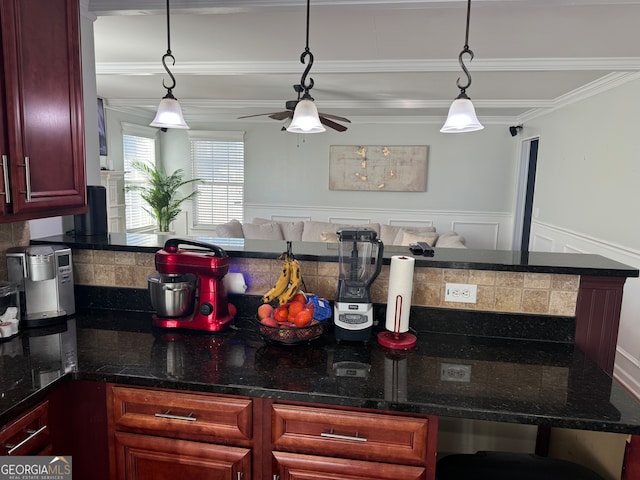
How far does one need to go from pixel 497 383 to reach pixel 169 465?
1.02 m

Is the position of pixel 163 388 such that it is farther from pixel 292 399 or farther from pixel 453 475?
pixel 453 475

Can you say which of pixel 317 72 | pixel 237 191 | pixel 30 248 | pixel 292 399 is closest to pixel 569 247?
pixel 317 72

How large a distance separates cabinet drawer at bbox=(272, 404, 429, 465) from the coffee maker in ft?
3.48

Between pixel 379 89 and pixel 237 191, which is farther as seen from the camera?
pixel 237 191

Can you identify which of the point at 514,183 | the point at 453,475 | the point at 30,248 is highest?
the point at 514,183

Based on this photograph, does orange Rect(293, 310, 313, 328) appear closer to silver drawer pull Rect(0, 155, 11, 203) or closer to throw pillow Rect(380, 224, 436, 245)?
silver drawer pull Rect(0, 155, 11, 203)

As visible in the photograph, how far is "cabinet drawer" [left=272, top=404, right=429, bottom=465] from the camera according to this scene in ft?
3.95

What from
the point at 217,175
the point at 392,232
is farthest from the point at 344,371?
the point at 217,175

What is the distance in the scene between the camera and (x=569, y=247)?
4453 millimetres

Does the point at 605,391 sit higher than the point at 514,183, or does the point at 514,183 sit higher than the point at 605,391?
the point at 514,183

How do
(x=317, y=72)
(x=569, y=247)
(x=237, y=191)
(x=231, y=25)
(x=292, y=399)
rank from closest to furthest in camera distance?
(x=292, y=399) → (x=231, y=25) → (x=317, y=72) → (x=569, y=247) → (x=237, y=191)

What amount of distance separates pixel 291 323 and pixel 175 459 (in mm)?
544

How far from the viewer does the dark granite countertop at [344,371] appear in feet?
3.83

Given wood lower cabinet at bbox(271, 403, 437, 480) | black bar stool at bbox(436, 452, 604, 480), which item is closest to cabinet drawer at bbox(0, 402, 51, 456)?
wood lower cabinet at bbox(271, 403, 437, 480)
